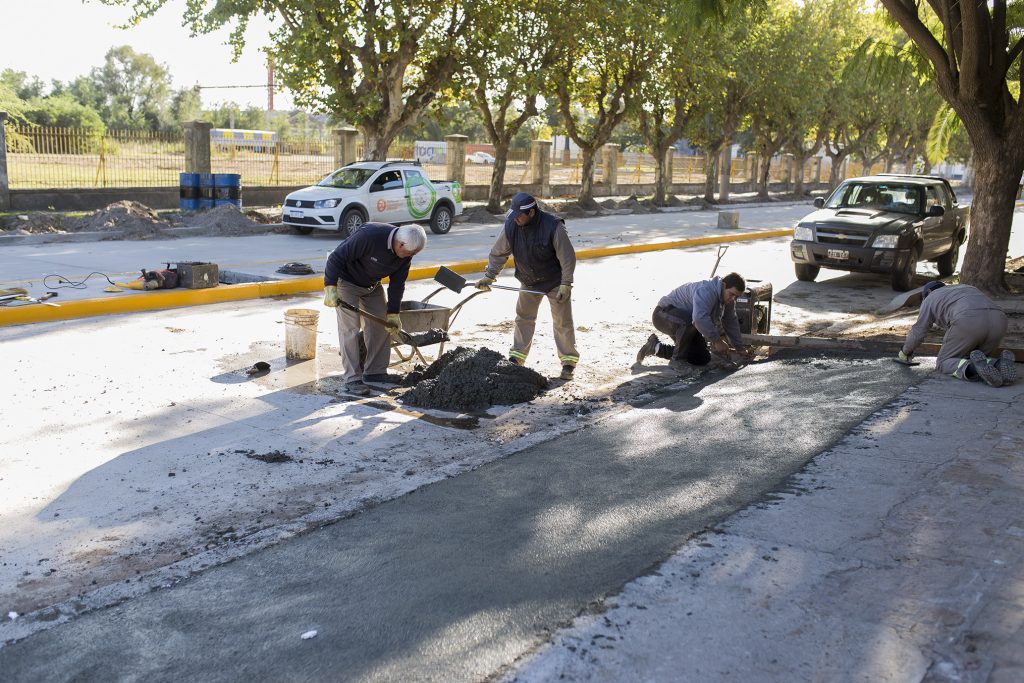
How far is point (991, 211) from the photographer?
→ 41.9 feet

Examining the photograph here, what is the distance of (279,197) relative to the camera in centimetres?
2919

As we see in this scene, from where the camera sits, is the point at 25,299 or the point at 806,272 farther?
the point at 806,272

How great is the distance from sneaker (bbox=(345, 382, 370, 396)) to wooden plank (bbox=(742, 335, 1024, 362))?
395 centimetres

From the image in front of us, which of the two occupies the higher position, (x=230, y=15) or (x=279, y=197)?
(x=230, y=15)

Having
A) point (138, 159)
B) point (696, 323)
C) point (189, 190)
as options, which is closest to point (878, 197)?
point (696, 323)

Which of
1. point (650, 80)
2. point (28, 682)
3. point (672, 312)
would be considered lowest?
point (28, 682)

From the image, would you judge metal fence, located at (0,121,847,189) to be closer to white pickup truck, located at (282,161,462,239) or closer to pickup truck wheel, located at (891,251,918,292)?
white pickup truck, located at (282,161,462,239)

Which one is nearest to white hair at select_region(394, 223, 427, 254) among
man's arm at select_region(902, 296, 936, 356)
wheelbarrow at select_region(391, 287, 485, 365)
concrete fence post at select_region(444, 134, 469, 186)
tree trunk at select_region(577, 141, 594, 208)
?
wheelbarrow at select_region(391, 287, 485, 365)

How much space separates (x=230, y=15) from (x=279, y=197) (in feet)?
23.5

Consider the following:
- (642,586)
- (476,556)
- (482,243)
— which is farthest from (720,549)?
(482,243)

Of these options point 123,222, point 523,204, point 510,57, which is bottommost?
point 123,222

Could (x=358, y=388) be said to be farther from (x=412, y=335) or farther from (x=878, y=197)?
(x=878, y=197)

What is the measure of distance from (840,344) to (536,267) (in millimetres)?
3378

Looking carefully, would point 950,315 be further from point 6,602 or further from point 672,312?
point 6,602
